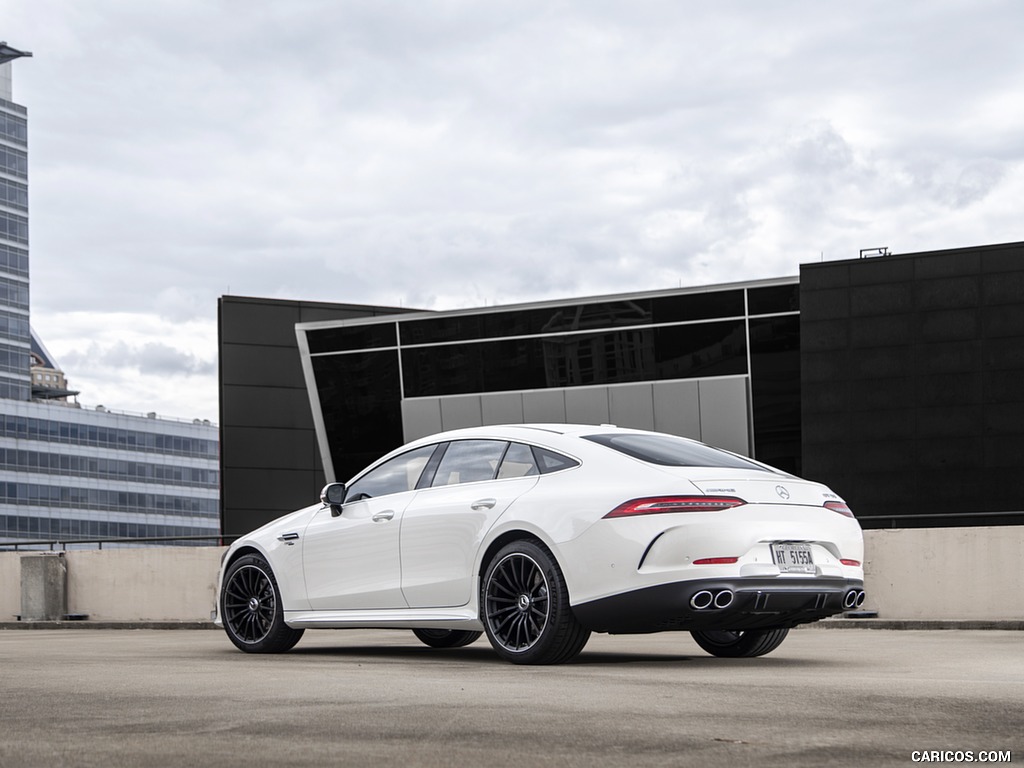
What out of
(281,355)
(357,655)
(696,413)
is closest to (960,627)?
(357,655)

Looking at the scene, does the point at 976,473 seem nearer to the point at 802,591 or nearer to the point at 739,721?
the point at 802,591

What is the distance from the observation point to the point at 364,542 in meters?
9.62

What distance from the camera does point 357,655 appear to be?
1009 cm

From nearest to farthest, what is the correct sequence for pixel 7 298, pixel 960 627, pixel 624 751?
pixel 624 751 → pixel 960 627 → pixel 7 298

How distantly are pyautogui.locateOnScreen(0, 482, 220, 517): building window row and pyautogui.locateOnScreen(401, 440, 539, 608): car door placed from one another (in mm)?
122649

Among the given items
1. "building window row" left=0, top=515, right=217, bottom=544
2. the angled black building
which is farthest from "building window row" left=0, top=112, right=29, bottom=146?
the angled black building

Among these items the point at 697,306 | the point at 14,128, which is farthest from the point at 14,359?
the point at 697,306

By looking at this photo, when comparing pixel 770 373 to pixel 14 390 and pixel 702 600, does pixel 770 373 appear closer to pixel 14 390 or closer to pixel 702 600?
pixel 702 600

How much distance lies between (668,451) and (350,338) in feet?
87.6

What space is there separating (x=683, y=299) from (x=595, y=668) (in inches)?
935

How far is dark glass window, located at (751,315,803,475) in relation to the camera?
1190 inches

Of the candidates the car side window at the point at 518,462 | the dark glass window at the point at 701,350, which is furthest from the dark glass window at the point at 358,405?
the car side window at the point at 518,462

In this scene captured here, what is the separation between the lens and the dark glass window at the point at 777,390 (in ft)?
99.1
